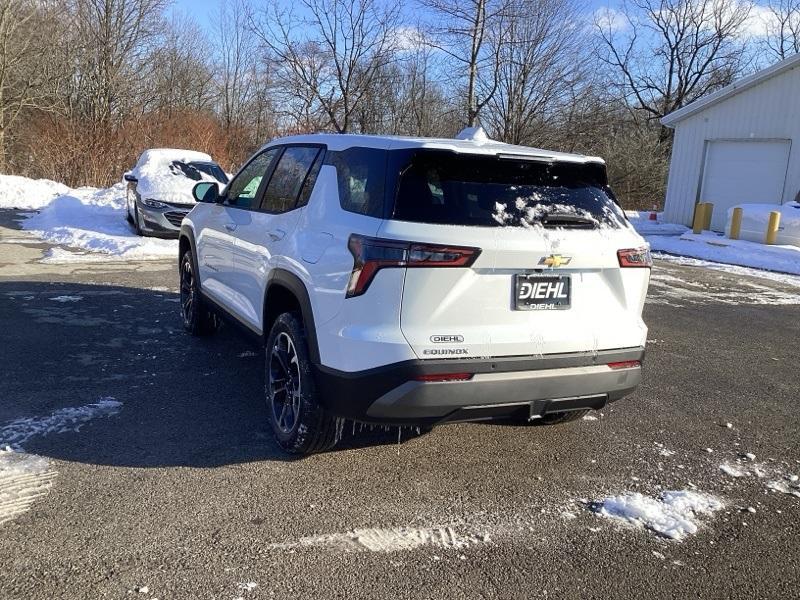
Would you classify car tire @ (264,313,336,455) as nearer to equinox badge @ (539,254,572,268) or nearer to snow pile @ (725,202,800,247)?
equinox badge @ (539,254,572,268)

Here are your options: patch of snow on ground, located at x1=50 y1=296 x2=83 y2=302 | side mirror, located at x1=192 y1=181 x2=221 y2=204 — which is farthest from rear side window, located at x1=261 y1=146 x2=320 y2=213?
patch of snow on ground, located at x1=50 y1=296 x2=83 y2=302

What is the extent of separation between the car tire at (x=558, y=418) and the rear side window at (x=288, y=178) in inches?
84.8

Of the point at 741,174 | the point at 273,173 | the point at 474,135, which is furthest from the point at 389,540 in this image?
the point at 741,174

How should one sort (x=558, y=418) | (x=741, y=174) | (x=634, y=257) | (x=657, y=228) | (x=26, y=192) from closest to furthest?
(x=634, y=257) < (x=558, y=418) < (x=26, y=192) < (x=741, y=174) < (x=657, y=228)

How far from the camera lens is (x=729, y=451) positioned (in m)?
4.23

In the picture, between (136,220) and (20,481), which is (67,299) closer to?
(20,481)

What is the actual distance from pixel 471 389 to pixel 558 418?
1.44 m

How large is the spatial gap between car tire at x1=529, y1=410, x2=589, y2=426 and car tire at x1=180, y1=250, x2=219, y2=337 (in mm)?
3057

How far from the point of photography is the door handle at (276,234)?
3989 mm

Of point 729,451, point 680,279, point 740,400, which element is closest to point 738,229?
point 680,279

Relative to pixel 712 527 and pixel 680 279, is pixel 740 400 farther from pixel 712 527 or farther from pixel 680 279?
pixel 680 279

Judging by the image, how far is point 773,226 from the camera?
15492 millimetres

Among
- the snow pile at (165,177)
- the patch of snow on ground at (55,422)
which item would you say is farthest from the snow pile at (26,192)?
the patch of snow on ground at (55,422)

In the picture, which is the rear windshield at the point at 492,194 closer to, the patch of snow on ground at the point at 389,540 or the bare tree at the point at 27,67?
the patch of snow on ground at the point at 389,540
